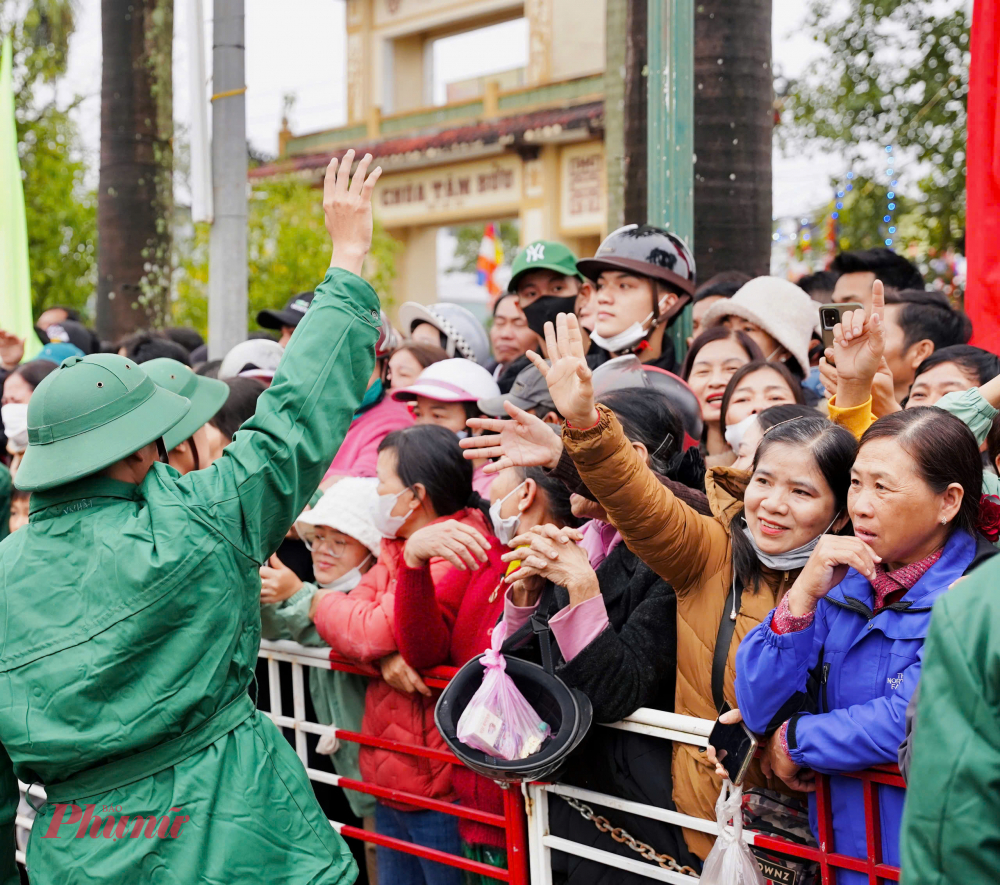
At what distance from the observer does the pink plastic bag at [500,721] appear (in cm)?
267

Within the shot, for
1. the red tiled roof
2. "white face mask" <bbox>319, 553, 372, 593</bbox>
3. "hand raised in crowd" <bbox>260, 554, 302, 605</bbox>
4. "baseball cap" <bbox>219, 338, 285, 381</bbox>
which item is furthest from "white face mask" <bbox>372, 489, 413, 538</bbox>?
the red tiled roof

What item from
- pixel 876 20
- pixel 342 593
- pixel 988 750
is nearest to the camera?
pixel 988 750

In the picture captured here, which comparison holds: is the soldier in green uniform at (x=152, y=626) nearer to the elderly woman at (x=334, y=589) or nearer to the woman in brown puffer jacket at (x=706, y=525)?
the woman in brown puffer jacket at (x=706, y=525)

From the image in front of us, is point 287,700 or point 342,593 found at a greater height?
point 342,593

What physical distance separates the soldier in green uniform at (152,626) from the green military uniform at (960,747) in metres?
1.46

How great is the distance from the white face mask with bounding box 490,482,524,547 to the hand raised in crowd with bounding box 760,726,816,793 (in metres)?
1.05

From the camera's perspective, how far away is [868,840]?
225 cm

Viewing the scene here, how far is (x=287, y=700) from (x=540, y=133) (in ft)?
56.2

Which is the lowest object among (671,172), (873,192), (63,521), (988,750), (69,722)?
(69,722)

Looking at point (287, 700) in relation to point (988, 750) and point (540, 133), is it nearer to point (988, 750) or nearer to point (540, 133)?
point (988, 750)

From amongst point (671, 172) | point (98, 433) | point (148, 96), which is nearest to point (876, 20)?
point (148, 96)

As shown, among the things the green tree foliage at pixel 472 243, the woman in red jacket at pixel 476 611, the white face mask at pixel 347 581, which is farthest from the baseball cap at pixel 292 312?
the green tree foliage at pixel 472 243

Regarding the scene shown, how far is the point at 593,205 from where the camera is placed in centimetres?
1978

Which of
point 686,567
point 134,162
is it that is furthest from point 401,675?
point 134,162
